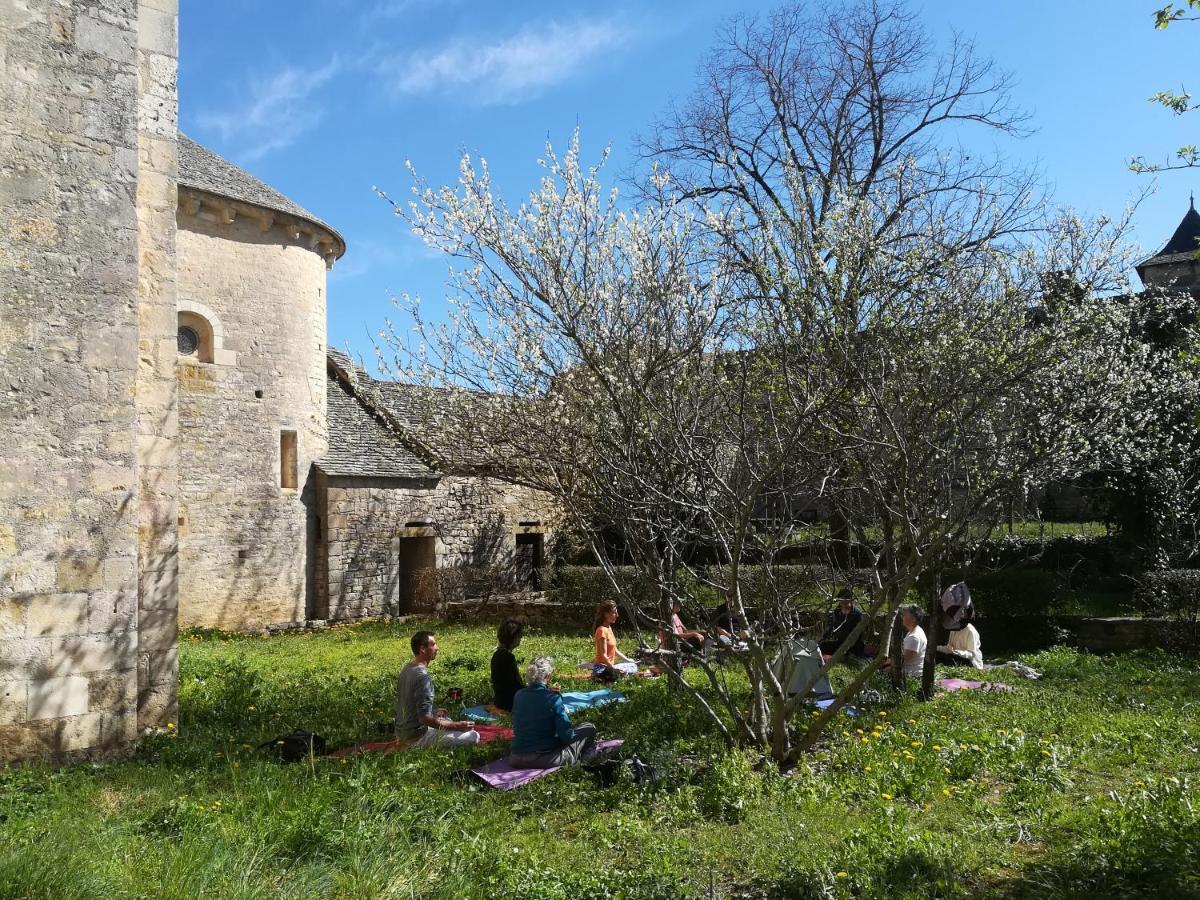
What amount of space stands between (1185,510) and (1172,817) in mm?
9376

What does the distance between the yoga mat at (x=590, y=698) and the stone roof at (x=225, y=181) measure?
11.7 metres

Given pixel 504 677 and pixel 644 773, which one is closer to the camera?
pixel 644 773

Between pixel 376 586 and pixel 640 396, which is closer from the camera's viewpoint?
pixel 640 396

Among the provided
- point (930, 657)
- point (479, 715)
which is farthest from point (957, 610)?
point (479, 715)

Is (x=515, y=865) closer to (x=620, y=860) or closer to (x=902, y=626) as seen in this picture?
(x=620, y=860)

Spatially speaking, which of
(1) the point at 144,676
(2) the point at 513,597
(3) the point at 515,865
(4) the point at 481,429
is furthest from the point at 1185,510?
(1) the point at 144,676

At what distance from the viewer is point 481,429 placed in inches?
442

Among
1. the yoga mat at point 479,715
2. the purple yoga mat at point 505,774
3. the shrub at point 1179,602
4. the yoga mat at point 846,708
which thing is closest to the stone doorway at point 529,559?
the yoga mat at point 479,715

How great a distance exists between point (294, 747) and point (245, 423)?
36.9ft

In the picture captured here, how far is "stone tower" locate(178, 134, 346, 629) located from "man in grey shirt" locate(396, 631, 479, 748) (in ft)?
33.6

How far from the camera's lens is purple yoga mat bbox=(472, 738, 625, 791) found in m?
5.42

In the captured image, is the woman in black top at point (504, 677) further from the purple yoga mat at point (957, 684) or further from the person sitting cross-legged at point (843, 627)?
the purple yoga mat at point (957, 684)

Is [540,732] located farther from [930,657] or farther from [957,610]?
[957,610]

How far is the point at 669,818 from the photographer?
4746mm
